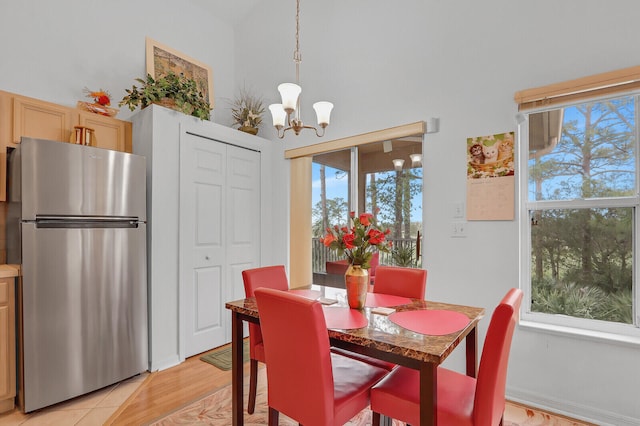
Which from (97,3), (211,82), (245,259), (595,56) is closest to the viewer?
(595,56)

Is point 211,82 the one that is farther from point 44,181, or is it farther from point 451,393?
point 451,393

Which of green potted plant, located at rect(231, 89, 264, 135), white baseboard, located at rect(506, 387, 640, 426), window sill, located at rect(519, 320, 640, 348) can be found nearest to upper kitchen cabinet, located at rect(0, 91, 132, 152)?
green potted plant, located at rect(231, 89, 264, 135)

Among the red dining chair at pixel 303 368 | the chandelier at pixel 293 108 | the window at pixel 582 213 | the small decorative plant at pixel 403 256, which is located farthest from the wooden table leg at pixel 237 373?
the window at pixel 582 213

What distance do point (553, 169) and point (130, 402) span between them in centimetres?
327

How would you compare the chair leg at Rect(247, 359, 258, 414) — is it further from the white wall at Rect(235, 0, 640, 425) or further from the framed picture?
the framed picture

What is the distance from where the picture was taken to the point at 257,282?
218 centimetres

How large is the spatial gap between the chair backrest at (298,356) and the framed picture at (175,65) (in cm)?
305

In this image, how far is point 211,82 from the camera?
153 inches

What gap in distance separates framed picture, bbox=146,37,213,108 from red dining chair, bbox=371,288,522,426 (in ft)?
11.5

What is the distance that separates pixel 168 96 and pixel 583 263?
339 centimetres

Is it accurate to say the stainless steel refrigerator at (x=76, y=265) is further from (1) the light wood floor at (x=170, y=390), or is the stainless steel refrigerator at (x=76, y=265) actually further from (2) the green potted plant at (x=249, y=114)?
(2) the green potted plant at (x=249, y=114)

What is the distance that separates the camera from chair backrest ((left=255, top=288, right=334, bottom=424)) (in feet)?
4.17

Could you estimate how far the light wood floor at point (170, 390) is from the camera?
2105mm

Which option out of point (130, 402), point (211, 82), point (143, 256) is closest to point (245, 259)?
point (143, 256)
